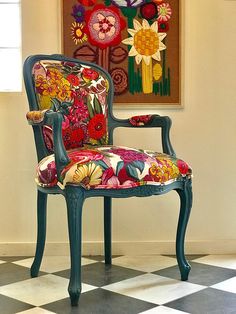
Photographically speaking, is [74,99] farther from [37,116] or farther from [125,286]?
[125,286]

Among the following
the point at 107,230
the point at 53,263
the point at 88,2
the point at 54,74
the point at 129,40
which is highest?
the point at 88,2

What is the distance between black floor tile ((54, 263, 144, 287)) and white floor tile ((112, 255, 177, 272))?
6 cm

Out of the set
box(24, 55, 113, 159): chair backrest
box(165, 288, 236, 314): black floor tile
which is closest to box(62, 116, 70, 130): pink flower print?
box(24, 55, 113, 159): chair backrest

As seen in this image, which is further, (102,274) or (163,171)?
(102,274)

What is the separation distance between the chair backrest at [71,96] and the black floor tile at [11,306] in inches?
21.9

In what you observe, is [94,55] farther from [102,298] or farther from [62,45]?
[102,298]

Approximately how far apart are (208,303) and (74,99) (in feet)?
3.13

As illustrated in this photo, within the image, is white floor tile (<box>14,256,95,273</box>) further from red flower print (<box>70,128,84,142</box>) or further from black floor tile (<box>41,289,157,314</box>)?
red flower print (<box>70,128,84,142</box>)

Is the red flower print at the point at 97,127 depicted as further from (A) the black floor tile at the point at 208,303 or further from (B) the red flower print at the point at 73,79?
(A) the black floor tile at the point at 208,303

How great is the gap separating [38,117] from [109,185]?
356 mm

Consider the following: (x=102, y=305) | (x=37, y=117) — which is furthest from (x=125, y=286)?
(x=37, y=117)

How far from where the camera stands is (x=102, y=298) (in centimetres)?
184

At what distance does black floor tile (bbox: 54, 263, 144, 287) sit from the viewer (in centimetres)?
205

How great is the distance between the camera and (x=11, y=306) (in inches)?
69.6
